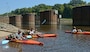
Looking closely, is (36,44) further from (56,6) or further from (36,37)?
(56,6)

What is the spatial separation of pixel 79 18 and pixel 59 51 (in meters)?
50.6

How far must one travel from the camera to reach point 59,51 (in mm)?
21766

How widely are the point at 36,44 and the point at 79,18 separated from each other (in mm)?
46897

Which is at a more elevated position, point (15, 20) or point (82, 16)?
point (82, 16)

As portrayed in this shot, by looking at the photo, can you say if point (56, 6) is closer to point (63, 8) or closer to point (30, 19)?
point (63, 8)

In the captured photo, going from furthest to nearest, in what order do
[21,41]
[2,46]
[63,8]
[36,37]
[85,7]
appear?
1. [63,8]
2. [85,7]
3. [36,37]
4. [21,41]
5. [2,46]

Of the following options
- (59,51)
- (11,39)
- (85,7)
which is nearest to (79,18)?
(85,7)

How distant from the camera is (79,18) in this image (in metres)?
71.4

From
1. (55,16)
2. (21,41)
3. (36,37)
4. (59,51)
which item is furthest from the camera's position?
(55,16)

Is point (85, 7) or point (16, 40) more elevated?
point (85, 7)

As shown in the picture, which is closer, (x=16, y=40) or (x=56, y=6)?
(x=16, y=40)

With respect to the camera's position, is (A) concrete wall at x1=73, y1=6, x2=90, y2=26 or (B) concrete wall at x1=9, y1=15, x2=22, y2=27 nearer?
(A) concrete wall at x1=73, y1=6, x2=90, y2=26

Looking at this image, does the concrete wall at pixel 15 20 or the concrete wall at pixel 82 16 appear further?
the concrete wall at pixel 15 20

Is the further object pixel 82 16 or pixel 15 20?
pixel 15 20
